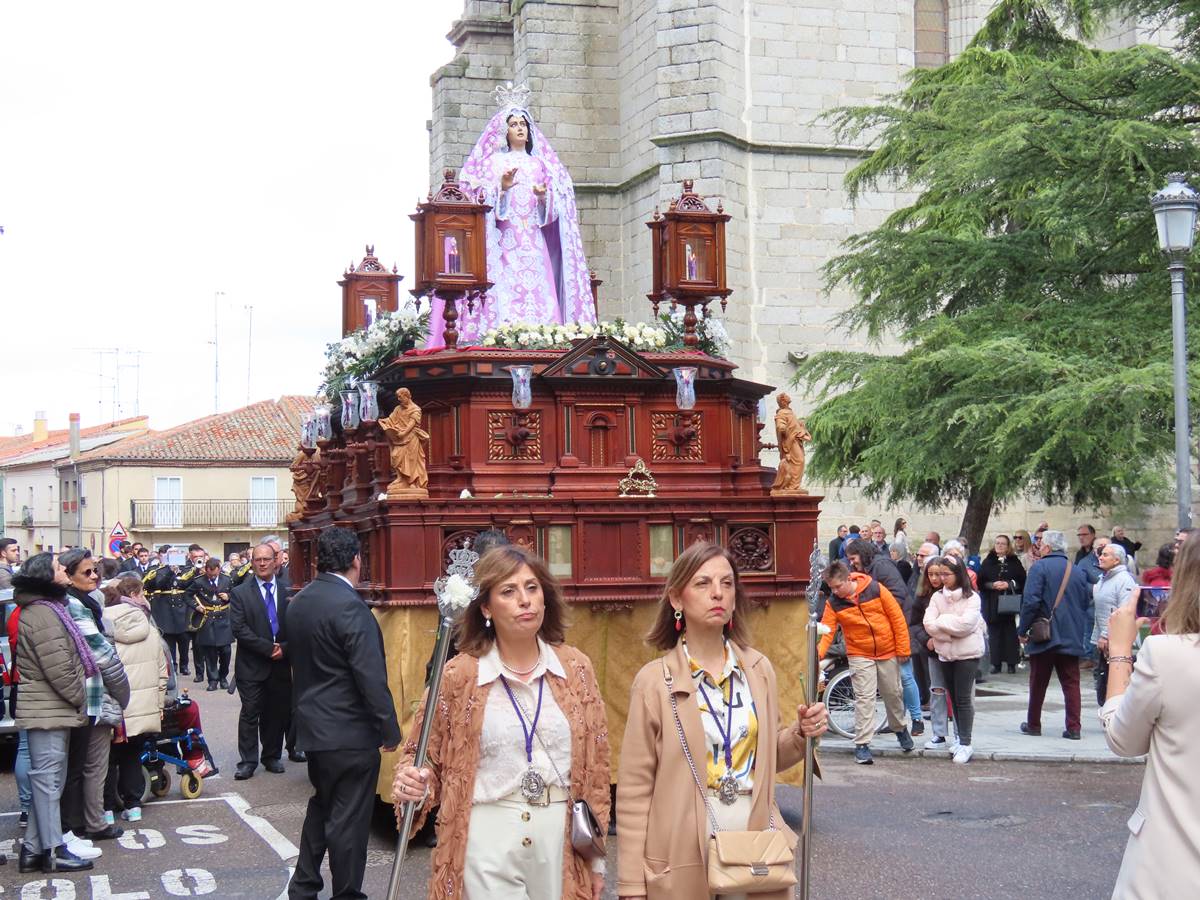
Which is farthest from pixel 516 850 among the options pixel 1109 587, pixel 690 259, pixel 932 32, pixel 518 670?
pixel 932 32

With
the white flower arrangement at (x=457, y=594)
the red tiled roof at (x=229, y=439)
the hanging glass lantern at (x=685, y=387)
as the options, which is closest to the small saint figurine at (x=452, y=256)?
the hanging glass lantern at (x=685, y=387)

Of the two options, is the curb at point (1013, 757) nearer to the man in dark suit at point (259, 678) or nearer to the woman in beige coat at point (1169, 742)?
the man in dark suit at point (259, 678)

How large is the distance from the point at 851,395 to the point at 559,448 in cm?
1139

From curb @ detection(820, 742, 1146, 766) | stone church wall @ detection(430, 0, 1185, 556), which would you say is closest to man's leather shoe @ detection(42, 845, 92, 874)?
curb @ detection(820, 742, 1146, 766)

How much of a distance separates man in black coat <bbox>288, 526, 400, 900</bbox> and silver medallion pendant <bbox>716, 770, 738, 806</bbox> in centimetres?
263

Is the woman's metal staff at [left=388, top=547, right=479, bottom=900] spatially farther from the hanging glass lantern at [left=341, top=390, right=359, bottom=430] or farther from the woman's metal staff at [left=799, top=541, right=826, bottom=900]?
the hanging glass lantern at [left=341, top=390, right=359, bottom=430]

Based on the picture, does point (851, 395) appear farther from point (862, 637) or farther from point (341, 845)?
point (341, 845)

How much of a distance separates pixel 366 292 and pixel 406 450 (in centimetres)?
586

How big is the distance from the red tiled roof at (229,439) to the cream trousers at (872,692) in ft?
134

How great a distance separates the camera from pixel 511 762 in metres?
5.00

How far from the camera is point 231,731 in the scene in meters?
15.4

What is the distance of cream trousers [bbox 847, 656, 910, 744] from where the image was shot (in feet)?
41.1

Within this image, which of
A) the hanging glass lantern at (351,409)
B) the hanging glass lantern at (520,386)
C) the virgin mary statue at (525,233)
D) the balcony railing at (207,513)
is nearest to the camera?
the hanging glass lantern at (520,386)

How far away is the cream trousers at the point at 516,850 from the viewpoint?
4922 mm
